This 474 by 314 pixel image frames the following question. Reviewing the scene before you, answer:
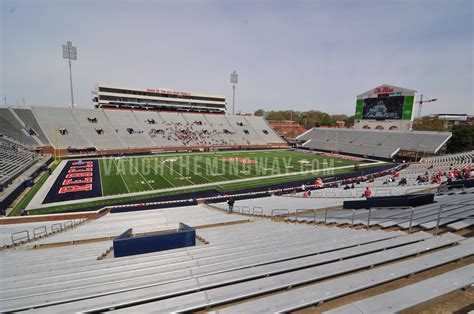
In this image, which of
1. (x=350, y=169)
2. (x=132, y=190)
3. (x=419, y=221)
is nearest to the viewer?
(x=419, y=221)

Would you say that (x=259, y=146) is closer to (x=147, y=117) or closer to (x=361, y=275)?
(x=147, y=117)

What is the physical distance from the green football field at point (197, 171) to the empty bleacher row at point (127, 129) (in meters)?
10.1

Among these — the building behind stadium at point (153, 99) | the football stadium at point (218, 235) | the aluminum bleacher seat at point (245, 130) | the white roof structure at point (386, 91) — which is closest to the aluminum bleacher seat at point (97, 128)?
the football stadium at point (218, 235)

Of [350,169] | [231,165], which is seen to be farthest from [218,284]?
[350,169]

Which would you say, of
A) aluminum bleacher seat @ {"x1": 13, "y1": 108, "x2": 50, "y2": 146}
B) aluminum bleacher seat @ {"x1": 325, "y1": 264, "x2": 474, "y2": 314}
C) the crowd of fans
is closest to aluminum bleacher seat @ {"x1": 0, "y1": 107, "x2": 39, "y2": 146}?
aluminum bleacher seat @ {"x1": 13, "y1": 108, "x2": 50, "y2": 146}

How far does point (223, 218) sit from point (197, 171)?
809 inches

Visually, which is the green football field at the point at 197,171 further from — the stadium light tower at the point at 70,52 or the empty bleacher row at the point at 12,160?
the stadium light tower at the point at 70,52

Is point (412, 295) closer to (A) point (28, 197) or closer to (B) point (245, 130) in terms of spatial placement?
(A) point (28, 197)

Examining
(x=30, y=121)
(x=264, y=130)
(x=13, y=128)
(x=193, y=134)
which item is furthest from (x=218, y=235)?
(x=264, y=130)

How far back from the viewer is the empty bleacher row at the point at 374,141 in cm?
4734

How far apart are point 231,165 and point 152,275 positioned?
34.3 m

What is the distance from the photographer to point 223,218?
550 inches

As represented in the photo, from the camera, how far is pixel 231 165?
127ft

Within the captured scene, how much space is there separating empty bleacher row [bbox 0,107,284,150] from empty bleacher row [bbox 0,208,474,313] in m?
46.9
